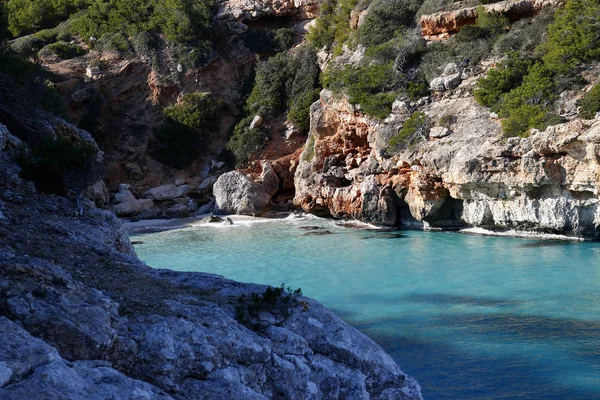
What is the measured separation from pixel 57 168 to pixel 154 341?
557cm

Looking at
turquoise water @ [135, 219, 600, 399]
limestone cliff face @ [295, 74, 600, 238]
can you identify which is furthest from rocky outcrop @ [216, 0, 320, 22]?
turquoise water @ [135, 219, 600, 399]

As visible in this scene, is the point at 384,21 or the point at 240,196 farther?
the point at 240,196

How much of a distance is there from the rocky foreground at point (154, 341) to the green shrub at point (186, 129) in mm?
26760

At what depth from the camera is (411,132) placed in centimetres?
2152

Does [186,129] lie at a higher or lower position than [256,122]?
lower

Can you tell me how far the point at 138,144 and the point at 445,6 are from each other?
1799 cm

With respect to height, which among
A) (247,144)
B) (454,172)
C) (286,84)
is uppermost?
(286,84)

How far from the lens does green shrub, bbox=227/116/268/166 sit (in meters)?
30.9

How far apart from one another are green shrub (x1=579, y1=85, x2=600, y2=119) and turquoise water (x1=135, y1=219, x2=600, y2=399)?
372cm

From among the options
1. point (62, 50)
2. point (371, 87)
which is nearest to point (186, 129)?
point (62, 50)

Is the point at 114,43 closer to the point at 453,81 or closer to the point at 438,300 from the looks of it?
the point at 453,81

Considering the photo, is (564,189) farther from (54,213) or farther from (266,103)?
(266,103)

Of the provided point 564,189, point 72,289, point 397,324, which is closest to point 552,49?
point 564,189

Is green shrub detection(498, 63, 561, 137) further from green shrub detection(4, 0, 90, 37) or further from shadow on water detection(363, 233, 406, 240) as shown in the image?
green shrub detection(4, 0, 90, 37)
